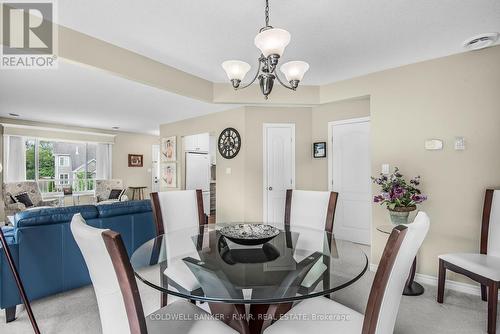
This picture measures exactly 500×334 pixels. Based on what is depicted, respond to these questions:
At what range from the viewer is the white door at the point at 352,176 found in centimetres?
383

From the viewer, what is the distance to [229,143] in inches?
178

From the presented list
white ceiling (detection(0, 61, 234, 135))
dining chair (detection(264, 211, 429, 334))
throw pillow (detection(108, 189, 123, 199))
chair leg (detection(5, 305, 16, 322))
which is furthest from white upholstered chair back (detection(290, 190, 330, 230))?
throw pillow (detection(108, 189, 123, 199))

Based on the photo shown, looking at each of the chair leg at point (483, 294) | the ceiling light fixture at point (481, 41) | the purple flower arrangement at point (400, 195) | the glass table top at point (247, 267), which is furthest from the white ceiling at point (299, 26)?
the chair leg at point (483, 294)

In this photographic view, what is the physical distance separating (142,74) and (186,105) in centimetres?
139

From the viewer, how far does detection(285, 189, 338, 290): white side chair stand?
2.05m

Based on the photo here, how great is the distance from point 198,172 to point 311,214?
4.09 m

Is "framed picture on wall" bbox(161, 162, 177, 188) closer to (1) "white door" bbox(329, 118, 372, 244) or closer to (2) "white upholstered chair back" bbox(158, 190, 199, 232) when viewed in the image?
(2) "white upholstered chair back" bbox(158, 190, 199, 232)

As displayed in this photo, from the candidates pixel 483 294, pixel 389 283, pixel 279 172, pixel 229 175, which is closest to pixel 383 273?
pixel 389 283

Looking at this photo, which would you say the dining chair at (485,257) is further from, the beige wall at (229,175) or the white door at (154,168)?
the white door at (154,168)

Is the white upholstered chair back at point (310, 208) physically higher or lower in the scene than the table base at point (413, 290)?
higher

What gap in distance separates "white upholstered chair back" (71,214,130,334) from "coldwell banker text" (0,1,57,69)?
2086 mm

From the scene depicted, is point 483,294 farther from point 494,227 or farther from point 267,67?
point 267,67

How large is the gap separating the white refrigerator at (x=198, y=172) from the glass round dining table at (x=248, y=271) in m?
3.72

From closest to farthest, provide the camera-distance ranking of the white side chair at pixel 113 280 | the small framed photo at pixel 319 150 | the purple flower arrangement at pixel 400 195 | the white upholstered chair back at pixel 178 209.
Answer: the white side chair at pixel 113 280 < the white upholstered chair back at pixel 178 209 < the purple flower arrangement at pixel 400 195 < the small framed photo at pixel 319 150
